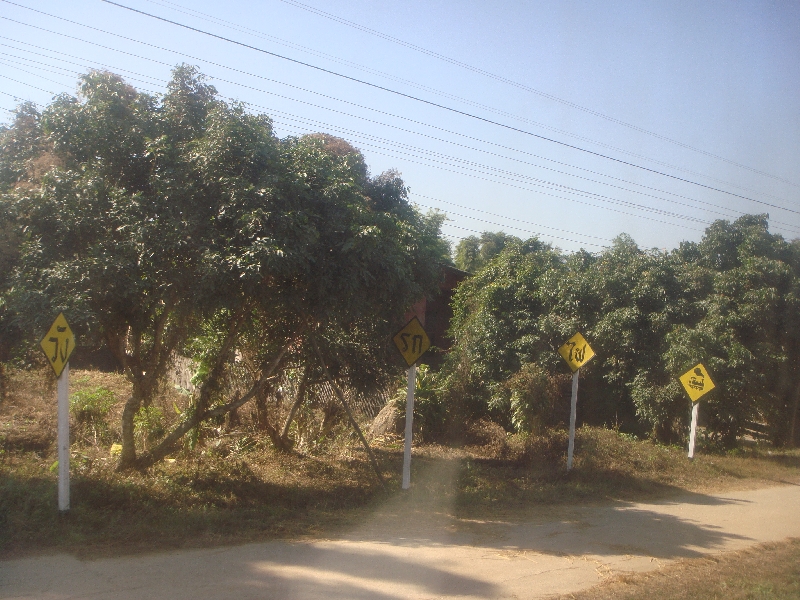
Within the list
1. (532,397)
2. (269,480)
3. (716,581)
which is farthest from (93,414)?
(716,581)

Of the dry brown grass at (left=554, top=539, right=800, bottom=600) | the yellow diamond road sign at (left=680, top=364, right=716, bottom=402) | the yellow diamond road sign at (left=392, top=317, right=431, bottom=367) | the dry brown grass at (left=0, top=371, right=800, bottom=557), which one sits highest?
the yellow diamond road sign at (left=392, top=317, right=431, bottom=367)

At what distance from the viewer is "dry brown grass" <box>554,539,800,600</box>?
21.6 ft

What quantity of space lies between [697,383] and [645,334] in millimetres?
2473

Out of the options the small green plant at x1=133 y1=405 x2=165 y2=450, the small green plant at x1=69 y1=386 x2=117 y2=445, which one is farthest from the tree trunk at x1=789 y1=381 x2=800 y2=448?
the small green plant at x1=69 y1=386 x2=117 y2=445

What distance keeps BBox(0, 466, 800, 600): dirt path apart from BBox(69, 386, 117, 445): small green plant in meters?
6.69

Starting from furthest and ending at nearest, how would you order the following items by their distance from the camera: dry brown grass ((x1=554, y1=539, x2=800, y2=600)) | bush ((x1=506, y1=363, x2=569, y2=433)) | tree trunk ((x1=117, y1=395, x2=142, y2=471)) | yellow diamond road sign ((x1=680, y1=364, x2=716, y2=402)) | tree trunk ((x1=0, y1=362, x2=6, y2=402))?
bush ((x1=506, y1=363, x2=569, y2=433)) → yellow diamond road sign ((x1=680, y1=364, x2=716, y2=402)) → tree trunk ((x1=0, y1=362, x2=6, y2=402)) → tree trunk ((x1=117, y1=395, x2=142, y2=471)) → dry brown grass ((x1=554, y1=539, x2=800, y2=600))

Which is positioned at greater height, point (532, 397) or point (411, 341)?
point (411, 341)

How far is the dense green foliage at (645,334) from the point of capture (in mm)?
16125

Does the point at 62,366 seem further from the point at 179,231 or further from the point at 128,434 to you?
the point at 128,434

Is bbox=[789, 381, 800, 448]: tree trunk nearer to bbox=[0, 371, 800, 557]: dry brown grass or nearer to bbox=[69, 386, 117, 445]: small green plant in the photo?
bbox=[0, 371, 800, 557]: dry brown grass

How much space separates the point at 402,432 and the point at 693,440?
671cm

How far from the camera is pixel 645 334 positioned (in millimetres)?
16891

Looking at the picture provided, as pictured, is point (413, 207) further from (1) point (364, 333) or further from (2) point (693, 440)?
(2) point (693, 440)

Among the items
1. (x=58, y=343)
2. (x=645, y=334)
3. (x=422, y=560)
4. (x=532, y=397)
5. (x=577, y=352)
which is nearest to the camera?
(x=422, y=560)
